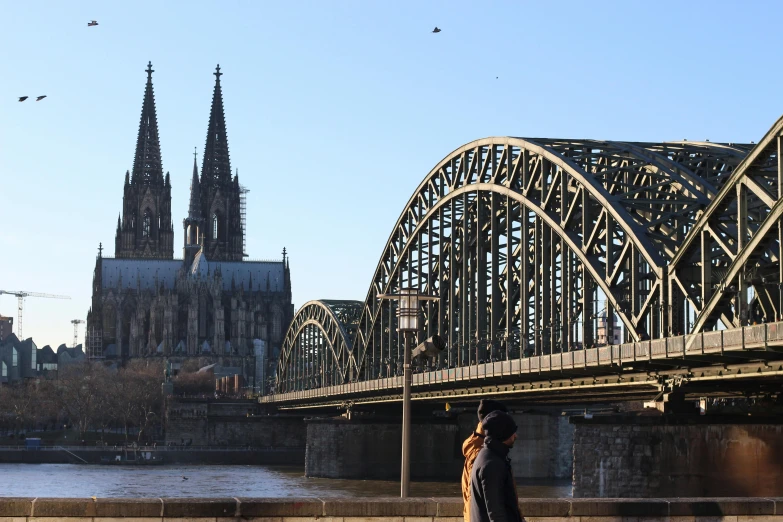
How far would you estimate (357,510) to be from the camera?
24.0 metres

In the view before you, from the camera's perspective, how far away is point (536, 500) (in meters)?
24.1

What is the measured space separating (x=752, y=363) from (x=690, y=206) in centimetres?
1432

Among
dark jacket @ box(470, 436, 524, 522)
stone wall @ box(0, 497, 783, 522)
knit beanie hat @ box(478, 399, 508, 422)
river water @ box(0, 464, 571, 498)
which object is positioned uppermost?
knit beanie hat @ box(478, 399, 508, 422)

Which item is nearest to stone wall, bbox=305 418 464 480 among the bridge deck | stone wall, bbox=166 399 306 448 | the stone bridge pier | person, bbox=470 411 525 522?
the stone bridge pier

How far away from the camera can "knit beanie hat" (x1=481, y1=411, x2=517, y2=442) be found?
14.9 meters

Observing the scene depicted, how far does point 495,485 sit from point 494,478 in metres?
0.07

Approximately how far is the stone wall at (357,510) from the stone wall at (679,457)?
25711mm

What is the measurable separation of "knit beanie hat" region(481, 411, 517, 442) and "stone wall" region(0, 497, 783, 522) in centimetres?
875

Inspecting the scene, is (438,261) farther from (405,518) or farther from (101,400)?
(101,400)

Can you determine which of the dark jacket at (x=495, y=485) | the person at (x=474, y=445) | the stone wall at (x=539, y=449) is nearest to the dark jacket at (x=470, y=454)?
the person at (x=474, y=445)

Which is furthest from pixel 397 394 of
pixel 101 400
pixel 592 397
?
pixel 101 400

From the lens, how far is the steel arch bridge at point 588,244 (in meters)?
51.5

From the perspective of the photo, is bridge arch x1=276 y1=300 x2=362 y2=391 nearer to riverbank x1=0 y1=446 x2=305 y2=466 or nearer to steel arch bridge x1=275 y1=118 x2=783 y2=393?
riverbank x1=0 y1=446 x2=305 y2=466

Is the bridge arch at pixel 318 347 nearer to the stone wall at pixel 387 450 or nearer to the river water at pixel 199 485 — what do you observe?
the river water at pixel 199 485
